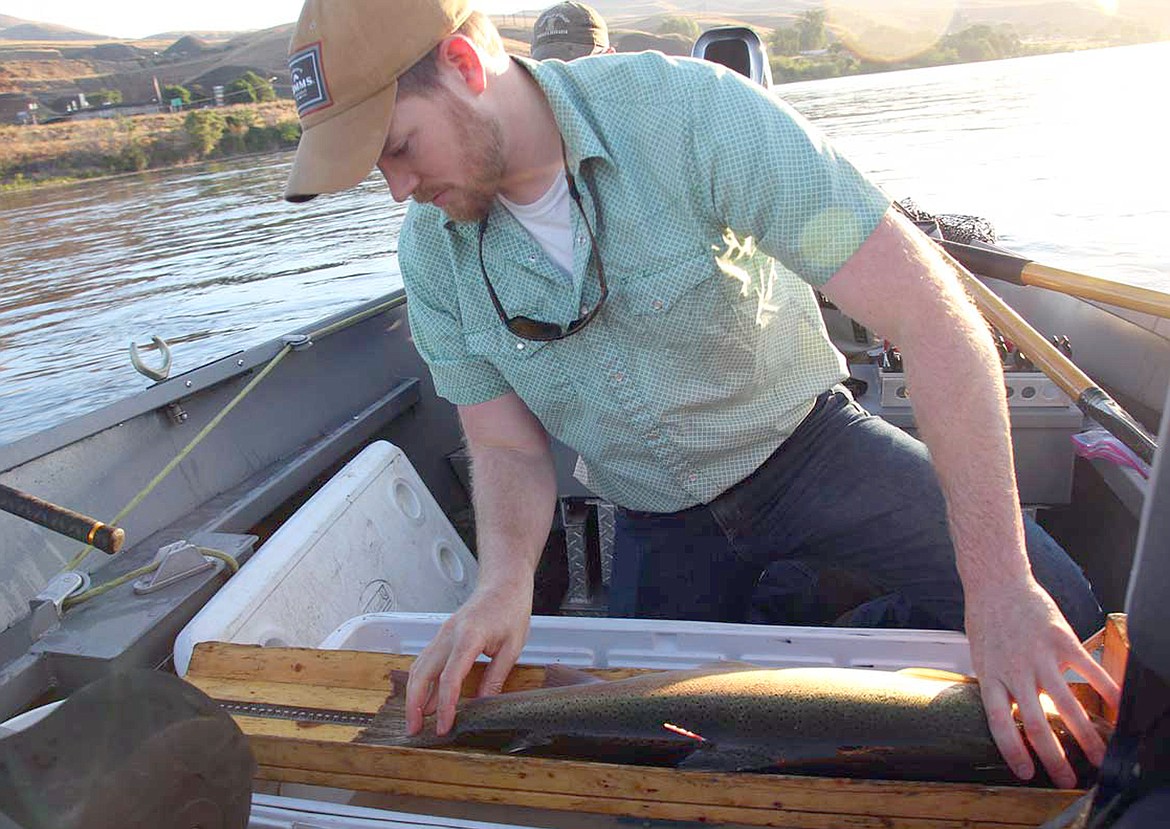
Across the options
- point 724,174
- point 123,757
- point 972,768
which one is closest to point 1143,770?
point 972,768

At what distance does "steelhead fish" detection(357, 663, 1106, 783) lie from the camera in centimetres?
141

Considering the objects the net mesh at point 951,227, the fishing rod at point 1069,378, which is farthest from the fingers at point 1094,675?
the net mesh at point 951,227

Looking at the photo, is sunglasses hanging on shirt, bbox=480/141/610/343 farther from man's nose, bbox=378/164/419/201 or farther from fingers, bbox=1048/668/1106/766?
fingers, bbox=1048/668/1106/766

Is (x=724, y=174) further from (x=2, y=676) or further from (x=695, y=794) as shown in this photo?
(x=2, y=676)

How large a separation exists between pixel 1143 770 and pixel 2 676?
2400 mm

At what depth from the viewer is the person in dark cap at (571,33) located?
433cm

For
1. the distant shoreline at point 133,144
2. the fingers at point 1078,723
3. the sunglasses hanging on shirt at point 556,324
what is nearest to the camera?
the fingers at point 1078,723

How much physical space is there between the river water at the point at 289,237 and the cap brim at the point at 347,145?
302 centimetres

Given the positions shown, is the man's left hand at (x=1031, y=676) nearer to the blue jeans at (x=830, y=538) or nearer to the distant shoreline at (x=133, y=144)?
the blue jeans at (x=830, y=538)

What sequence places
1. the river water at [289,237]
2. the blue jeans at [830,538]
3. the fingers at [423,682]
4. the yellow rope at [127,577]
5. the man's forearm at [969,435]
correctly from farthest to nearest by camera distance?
1. the river water at [289,237]
2. the yellow rope at [127,577]
3. the blue jeans at [830,538]
4. the fingers at [423,682]
5. the man's forearm at [969,435]

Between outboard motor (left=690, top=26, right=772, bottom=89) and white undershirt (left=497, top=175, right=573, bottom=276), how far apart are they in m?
2.78

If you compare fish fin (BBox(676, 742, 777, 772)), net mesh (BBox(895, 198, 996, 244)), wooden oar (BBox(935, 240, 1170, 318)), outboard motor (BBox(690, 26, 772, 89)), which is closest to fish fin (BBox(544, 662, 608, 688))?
fish fin (BBox(676, 742, 777, 772))

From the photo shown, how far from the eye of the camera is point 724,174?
6.27 feet

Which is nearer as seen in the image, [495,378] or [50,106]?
[495,378]
